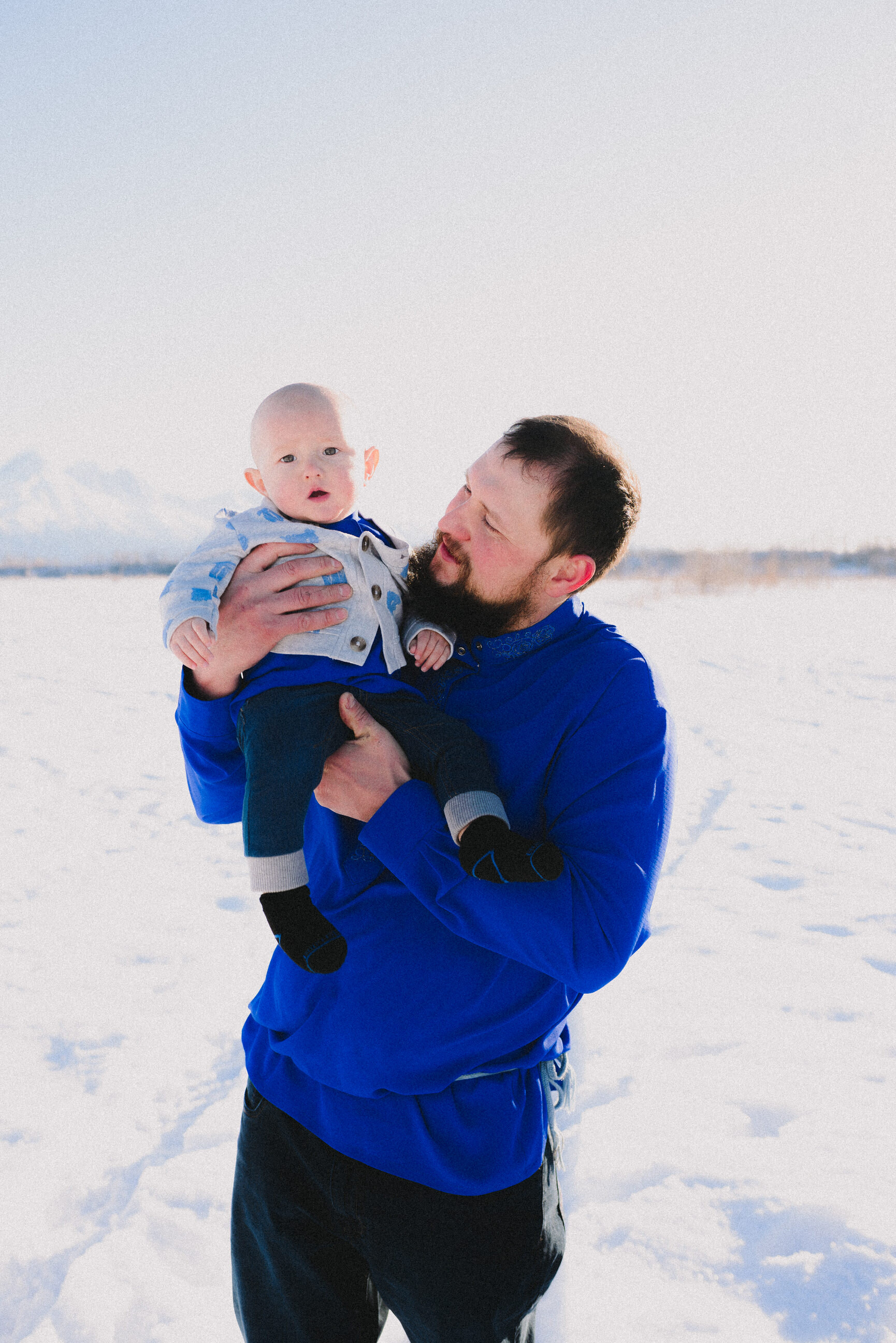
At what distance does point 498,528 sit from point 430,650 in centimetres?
28

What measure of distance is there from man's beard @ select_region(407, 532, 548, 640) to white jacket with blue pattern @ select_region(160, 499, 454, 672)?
3 cm

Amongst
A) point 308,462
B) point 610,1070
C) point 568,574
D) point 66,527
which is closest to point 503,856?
point 568,574

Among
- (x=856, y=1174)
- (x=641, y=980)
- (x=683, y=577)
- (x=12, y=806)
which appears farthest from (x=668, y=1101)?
(x=683, y=577)

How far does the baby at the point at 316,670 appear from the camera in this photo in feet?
4.69

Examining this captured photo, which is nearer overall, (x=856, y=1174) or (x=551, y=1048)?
(x=551, y=1048)

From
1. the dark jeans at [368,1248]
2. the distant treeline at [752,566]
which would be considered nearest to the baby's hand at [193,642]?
the dark jeans at [368,1248]

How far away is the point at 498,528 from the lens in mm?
1609

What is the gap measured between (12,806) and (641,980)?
13.4ft

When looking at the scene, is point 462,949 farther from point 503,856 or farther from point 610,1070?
point 610,1070

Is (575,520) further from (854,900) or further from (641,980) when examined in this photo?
(854,900)

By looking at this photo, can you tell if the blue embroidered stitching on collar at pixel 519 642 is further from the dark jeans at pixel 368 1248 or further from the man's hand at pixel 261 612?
the dark jeans at pixel 368 1248

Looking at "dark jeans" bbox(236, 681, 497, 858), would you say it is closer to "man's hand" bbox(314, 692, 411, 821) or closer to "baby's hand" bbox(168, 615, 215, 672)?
"man's hand" bbox(314, 692, 411, 821)

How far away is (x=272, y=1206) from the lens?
1424 mm

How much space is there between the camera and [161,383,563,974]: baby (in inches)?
56.3
